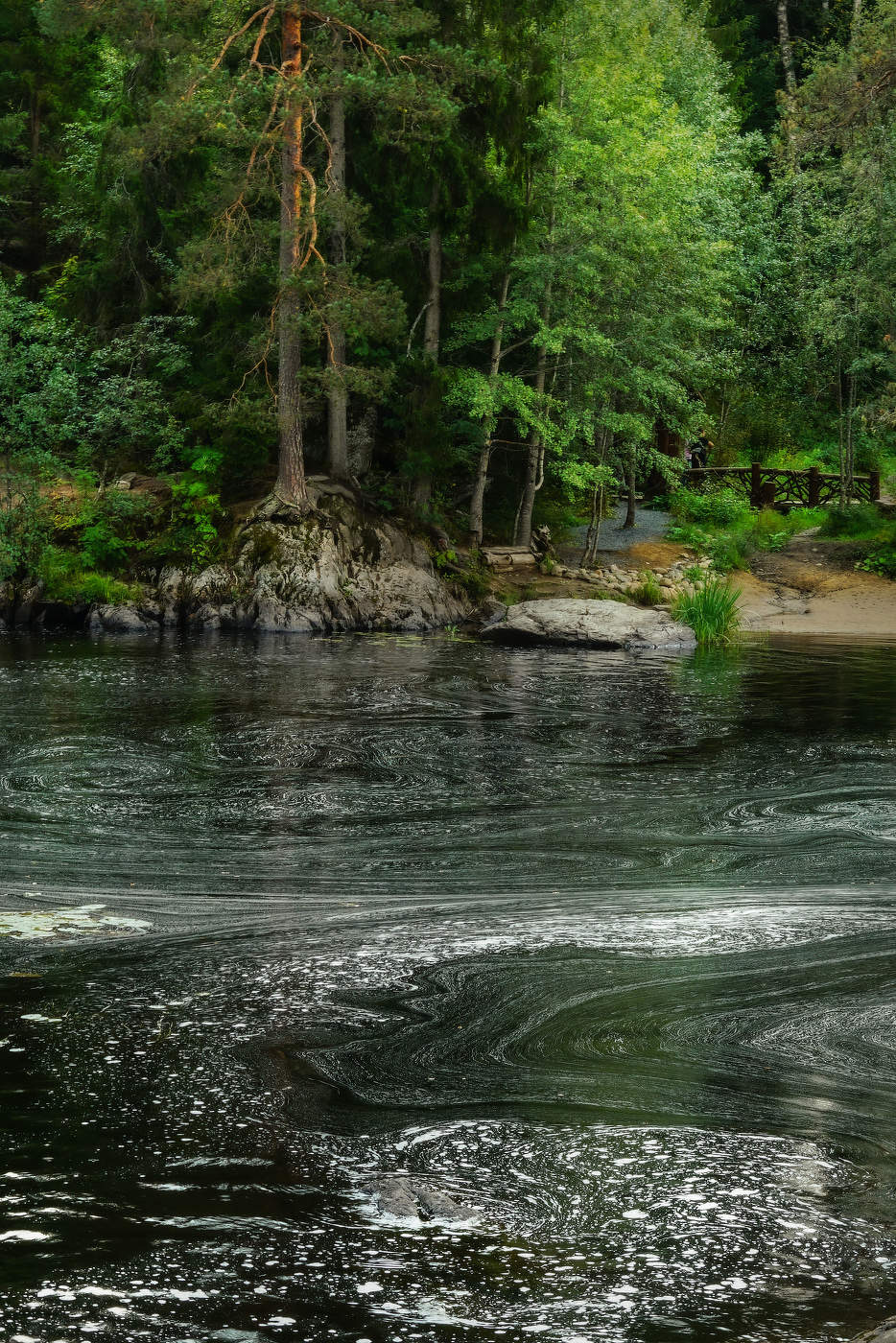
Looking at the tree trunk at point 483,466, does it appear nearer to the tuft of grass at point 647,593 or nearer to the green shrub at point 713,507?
the tuft of grass at point 647,593

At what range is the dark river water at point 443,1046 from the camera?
3.80m

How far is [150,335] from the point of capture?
88.0 feet

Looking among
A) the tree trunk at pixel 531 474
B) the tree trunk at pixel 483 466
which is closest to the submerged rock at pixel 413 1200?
the tree trunk at pixel 483 466

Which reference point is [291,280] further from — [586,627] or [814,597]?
[814,597]

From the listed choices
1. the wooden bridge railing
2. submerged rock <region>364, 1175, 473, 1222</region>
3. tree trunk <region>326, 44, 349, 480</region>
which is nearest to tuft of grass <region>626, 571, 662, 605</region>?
tree trunk <region>326, 44, 349, 480</region>

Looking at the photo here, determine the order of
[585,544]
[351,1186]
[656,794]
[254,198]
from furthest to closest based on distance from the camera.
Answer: [585,544]
[254,198]
[656,794]
[351,1186]

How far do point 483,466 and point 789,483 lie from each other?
987cm

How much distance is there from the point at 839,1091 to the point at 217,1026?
2553mm

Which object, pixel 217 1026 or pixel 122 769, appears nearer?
pixel 217 1026

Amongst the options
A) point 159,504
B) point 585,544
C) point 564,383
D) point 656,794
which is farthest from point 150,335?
point 656,794

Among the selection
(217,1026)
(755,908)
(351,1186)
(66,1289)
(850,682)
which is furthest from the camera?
(850,682)

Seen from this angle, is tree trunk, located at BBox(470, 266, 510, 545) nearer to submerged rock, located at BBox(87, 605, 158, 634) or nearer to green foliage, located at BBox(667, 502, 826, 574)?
green foliage, located at BBox(667, 502, 826, 574)

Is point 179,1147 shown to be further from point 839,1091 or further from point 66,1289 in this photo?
point 839,1091

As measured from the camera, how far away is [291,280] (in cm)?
2370
